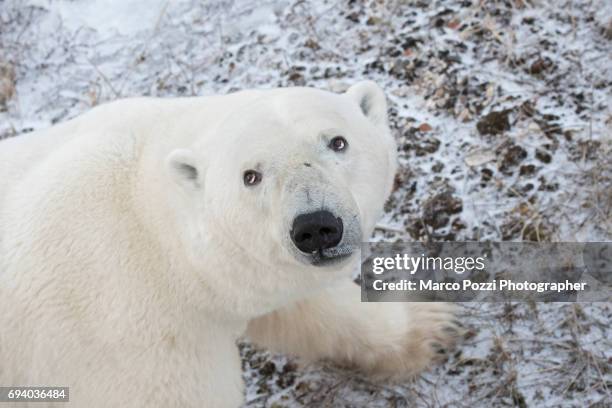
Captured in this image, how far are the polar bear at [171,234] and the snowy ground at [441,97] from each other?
3.18ft

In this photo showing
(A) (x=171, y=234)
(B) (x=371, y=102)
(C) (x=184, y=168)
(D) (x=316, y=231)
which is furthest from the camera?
(B) (x=371, y=102)

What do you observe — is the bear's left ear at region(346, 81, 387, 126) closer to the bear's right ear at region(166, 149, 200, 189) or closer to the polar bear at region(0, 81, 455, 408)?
the polar bear at region(0, 81, 455, 408)

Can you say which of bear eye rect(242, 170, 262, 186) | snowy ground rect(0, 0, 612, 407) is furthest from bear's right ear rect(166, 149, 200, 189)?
snowy ground rect(0, 0, 612, 407)

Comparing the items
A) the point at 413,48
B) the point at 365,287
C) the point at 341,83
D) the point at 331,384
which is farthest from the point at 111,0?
the point at 331,384

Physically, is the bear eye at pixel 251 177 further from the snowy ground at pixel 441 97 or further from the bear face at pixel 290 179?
the snowy ground at pixel 441 97

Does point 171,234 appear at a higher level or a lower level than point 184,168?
lower

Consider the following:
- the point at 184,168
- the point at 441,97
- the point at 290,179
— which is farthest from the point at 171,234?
the point at 441,97

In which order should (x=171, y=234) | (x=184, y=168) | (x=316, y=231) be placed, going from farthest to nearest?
(x=171, y=234), (x=184, y=168), (x=316, y=231)

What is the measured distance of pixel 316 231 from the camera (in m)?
2.03

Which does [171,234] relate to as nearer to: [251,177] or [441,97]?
[251,177]

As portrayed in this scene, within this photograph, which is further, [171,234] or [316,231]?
[171,234]

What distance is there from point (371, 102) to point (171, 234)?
86cm

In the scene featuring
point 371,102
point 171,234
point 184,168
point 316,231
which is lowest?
point 316,231

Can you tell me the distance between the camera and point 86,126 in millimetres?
2889
